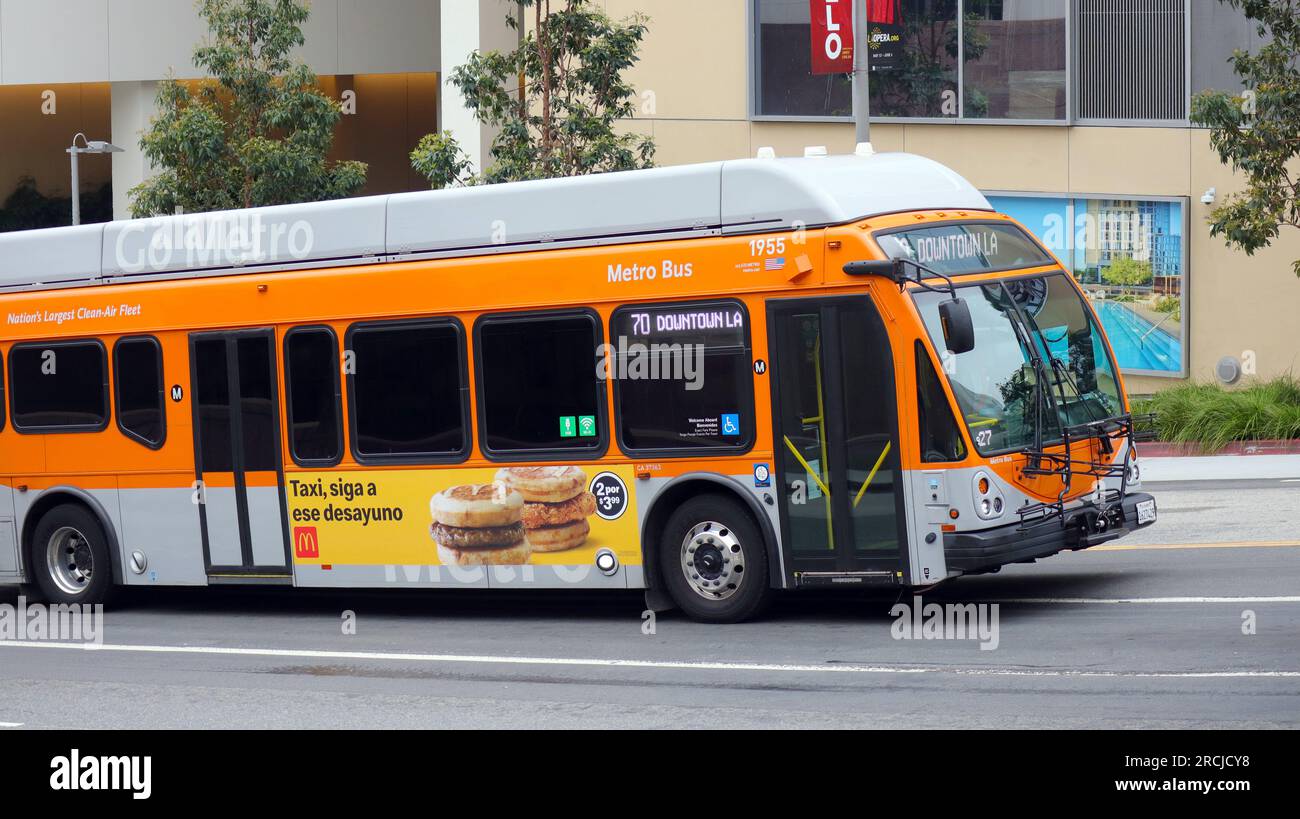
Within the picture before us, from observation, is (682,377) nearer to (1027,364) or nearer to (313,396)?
(1027,364)

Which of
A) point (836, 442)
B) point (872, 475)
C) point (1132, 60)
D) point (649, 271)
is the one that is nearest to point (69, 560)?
point (649, 271)

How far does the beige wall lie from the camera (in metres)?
27.1

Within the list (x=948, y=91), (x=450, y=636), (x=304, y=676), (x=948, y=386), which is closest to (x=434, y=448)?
(x=450, y=636)

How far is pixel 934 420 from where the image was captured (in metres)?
10.8

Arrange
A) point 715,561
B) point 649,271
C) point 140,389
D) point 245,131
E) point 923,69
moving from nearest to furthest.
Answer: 1. point 715,561
2. point 649,271
3. point 140,389
4. point 245,131
5. point 923,69

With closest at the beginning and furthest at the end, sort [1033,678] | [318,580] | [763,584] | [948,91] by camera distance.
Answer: [1033,678] → [763,584] → [318,580] → [948,91]

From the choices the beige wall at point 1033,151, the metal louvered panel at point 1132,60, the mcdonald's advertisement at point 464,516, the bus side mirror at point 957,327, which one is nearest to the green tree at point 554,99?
the beige wall at point 1033,151

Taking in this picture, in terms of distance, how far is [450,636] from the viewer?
12.3 metres

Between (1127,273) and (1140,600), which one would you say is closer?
(1140,600)

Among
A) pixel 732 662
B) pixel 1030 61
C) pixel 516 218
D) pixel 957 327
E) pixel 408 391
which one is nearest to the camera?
pixel 732 662

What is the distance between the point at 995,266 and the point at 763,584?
103 inches

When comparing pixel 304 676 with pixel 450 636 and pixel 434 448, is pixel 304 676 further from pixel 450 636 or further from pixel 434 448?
pixel 434 448

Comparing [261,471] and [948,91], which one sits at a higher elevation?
[948,91]

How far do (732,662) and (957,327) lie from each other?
7.98ft
